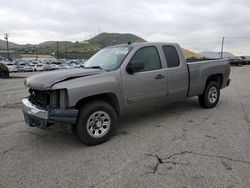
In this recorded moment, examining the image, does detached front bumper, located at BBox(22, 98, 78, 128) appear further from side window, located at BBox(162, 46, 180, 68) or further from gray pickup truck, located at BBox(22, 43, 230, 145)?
side window, located at BBox(162, 46, 180, 68)

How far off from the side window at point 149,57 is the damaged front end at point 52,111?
5.70 feet

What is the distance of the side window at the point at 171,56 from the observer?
217 inches

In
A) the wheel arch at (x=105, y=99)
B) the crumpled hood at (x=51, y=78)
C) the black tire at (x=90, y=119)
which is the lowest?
the black tire at (x=90, y=119)

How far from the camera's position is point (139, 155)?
150 inches

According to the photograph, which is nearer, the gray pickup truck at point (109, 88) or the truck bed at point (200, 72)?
the gray pickup truck at point (109, 88)

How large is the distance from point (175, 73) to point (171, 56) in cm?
44

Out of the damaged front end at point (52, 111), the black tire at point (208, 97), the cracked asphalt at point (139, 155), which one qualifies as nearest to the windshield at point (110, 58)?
the damaged front end at point (52, 111)

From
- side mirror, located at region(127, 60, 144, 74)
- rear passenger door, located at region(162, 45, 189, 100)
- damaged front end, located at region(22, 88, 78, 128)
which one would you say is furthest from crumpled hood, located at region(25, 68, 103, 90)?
rear passenger door, located at region(162, 45, 189, 100)

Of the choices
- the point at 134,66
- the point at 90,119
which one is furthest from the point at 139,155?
the point at 134,66

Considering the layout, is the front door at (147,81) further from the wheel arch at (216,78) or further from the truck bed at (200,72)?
the wheel arch at (216,78)

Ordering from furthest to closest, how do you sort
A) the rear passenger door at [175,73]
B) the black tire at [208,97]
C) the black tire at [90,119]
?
the black tire at [208,97]
the rear passenger door at [175,73]
the black tire at [90,119]

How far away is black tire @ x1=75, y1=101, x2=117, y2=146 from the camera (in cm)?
405

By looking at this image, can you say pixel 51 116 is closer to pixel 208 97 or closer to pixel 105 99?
pixel 105 99

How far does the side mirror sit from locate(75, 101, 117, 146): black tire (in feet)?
2.73
